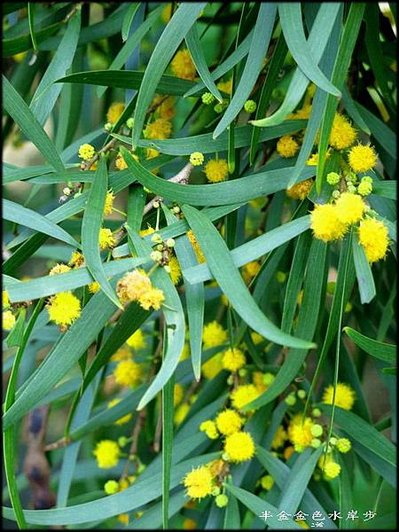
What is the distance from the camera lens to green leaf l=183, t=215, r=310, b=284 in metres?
0.47

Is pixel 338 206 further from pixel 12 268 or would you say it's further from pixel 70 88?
pixel 70 88

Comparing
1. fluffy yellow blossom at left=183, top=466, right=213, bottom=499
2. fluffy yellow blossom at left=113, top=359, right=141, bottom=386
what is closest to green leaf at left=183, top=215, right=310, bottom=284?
fluffy yellow blossom at left=183, top=466, right=213, bottom=499

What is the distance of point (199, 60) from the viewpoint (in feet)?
1.79

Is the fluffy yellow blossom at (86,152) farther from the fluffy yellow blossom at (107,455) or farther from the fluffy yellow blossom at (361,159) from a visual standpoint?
the fluffy yellow blossom at (107,455)

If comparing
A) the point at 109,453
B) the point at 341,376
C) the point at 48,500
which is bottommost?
the point at 48,500

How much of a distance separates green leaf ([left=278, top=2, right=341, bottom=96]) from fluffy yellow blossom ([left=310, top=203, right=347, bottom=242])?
2.9 inches

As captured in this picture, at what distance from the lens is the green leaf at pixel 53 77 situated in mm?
590

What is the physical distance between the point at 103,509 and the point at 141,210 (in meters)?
0.25

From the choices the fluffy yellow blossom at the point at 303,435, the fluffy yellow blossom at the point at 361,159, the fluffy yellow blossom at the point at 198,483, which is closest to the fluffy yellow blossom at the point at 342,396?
the fluffy yellow blossom at the point at 303,435

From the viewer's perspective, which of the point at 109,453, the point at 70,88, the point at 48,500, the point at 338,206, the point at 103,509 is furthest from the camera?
the point at 48,500

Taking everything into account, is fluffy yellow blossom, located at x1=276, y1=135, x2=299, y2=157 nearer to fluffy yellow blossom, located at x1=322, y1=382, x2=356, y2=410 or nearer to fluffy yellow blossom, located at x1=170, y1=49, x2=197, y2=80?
fluffy yellow blossom, located at x1=170, y1=49, x2=197, y2=80

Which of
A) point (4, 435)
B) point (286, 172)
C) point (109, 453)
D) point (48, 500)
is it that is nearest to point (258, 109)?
point (286, 172)

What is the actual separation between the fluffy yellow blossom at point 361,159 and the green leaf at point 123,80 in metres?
0.14

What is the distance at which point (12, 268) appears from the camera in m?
0.55
